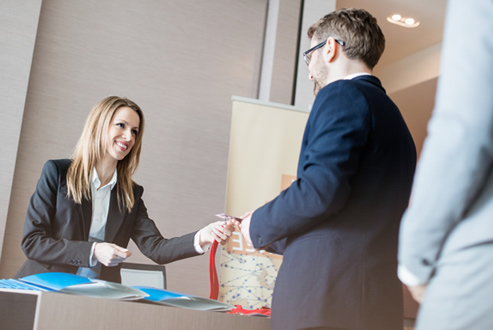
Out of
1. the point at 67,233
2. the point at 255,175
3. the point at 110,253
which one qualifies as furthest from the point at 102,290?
the point at 255,175

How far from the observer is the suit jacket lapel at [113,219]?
7.86 ft

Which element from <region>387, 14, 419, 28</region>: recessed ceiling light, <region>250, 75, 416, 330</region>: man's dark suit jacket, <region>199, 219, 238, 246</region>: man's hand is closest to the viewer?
<region>250, 75, 416, 330</region>: man's dark suit jacket

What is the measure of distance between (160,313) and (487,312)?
75 centimetres

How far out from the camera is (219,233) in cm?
185

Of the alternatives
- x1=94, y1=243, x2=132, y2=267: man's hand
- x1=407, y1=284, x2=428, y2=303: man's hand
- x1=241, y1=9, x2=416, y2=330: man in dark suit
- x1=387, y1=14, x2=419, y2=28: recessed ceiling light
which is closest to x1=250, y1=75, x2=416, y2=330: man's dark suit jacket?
x1=241, y1=9, x2=416, y2=330: man in dark suit

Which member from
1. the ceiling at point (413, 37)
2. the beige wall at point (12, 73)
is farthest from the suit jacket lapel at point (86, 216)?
the ceiling at point (413, 37)

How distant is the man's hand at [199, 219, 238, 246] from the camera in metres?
1.66

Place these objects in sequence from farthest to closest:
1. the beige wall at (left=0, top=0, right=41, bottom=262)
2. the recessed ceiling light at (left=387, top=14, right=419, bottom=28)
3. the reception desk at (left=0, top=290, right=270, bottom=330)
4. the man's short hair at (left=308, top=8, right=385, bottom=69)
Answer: the recessed ceiling light at (left=387, top=14, right=419, bottom=28) → the beige wall at (left=0, top=0, right=41, bottom=262) → the man's short hair at (left=308, top=8, right=385, bottom=69) → the reception desk at (left=0, top=290, right=270, bottom=330)

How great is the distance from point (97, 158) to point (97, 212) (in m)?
0.28

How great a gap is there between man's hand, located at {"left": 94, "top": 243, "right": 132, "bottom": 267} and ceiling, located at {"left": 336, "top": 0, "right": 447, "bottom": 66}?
3607 millimetres

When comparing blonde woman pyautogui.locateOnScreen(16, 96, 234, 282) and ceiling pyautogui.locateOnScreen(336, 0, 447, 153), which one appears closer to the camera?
blonde woman pyautogui.locateOnScreen(16, 96, 234, 282)

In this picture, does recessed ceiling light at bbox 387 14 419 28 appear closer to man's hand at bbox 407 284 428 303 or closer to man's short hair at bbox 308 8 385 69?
man's short hair at bbox 308 8 385 69

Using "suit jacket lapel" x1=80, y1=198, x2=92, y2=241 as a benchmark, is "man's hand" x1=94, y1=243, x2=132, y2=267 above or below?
below

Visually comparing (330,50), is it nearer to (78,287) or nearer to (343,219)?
(343,219)
